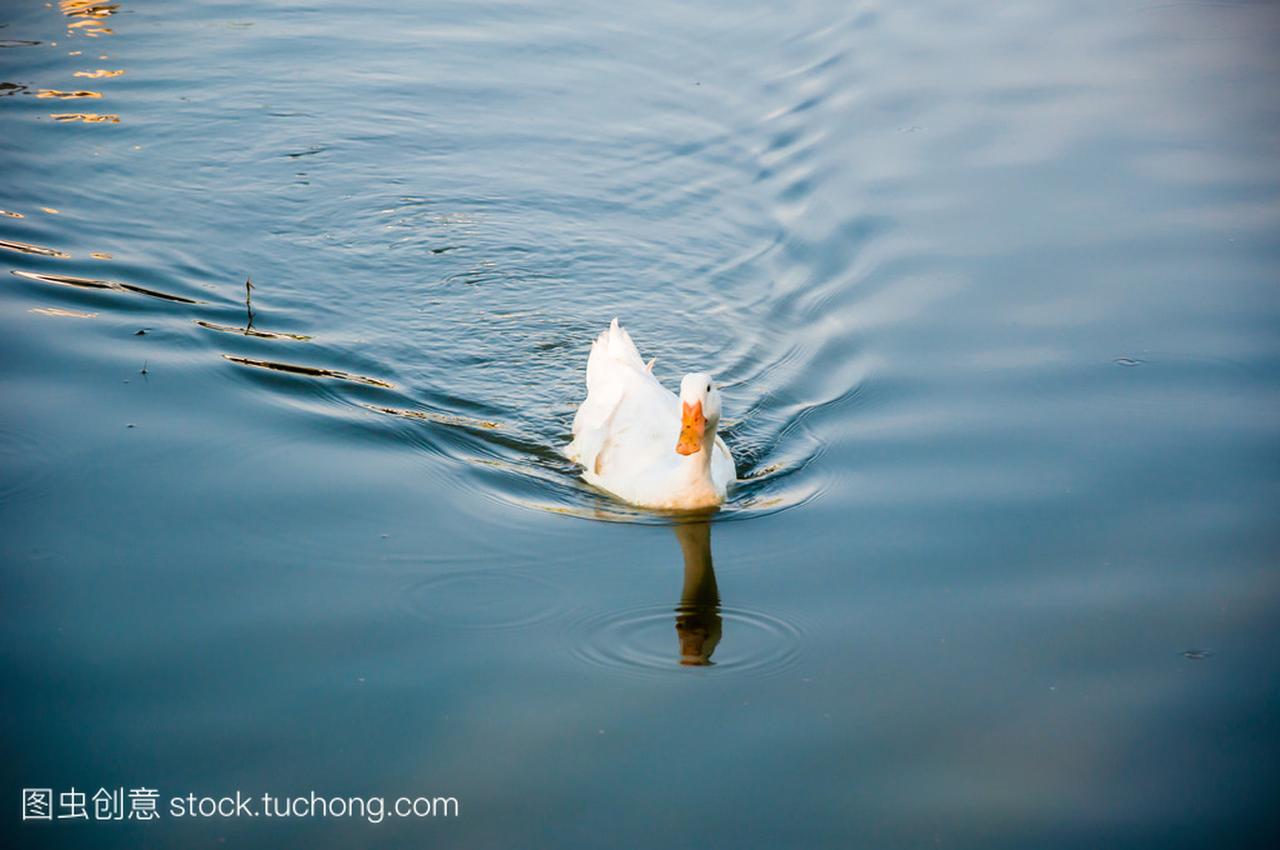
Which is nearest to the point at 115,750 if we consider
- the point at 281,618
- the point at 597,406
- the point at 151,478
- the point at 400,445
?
the point at 281,618

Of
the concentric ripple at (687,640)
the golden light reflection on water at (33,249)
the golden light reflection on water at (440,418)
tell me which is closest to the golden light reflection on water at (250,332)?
the golden light reflection on water at (440,418)

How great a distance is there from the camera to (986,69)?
15609 millimetres

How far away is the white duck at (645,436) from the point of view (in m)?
8.49

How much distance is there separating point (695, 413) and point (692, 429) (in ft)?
0.34

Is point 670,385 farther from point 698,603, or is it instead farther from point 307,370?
point 698,603

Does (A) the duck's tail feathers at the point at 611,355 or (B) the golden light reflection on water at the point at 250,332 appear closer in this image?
(A) the duck's tail feathers at the point at 611,355

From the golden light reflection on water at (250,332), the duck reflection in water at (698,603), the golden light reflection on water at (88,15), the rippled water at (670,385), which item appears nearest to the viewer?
the rippled water at (670,385)

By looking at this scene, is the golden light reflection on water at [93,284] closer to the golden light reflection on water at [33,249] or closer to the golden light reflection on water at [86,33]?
the golden light reflection on water at [33,249]

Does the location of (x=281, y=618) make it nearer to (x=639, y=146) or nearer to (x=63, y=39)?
(x=639, y=146)

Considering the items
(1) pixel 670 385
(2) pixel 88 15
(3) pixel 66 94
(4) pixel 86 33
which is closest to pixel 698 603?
(1) pixel 670 385

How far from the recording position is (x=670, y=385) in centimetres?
1054

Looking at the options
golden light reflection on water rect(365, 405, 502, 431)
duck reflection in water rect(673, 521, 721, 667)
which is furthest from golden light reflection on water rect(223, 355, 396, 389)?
duck reflection in water rect(673, 521, 721, 667)

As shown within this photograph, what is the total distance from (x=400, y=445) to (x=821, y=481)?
2.69 metres

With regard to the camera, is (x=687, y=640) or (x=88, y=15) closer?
(x=687, y=640)
